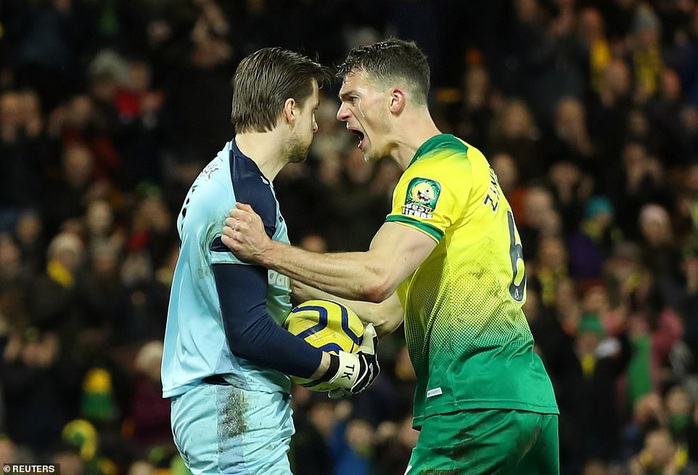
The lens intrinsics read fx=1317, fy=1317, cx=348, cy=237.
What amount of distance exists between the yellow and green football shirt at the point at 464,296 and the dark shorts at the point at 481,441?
49mm

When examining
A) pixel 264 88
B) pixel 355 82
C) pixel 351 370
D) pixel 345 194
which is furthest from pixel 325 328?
pixel 345 194

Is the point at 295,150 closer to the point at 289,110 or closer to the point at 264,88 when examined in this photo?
the point at 289,110

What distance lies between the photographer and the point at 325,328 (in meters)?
5.64

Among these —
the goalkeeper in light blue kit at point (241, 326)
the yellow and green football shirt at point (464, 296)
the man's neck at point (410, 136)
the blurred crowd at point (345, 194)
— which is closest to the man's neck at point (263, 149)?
the goalkeeper in light blue kit at point (241, 326)

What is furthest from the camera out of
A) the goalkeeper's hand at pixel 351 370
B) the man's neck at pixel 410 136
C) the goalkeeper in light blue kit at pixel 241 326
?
the man's neck at pixel 410 136

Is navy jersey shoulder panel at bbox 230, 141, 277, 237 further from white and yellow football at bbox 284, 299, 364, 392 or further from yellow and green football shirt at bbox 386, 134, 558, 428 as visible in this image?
yellow and green football shirt at bbox 386, 134, 558, 428

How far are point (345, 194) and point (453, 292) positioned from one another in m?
7.40

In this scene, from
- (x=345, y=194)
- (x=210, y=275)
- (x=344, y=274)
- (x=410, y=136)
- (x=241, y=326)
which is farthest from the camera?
(x=345, y=194)

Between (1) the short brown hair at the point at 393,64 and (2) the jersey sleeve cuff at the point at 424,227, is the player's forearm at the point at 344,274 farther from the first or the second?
(1) the short brown hair at the point at 393,64

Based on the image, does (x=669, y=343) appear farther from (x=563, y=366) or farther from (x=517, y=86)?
(x=517, y=86)

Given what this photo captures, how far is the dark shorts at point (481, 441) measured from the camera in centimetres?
561

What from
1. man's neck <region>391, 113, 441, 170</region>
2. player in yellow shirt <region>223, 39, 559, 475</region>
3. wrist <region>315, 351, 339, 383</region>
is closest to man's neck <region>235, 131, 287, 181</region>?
player in yellow shirt <region>223, 39, 559, 475</region>

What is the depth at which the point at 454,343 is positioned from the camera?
5699mm

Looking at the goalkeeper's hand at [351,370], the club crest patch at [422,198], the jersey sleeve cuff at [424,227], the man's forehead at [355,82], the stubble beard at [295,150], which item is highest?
the man's forehead at [355,82]
